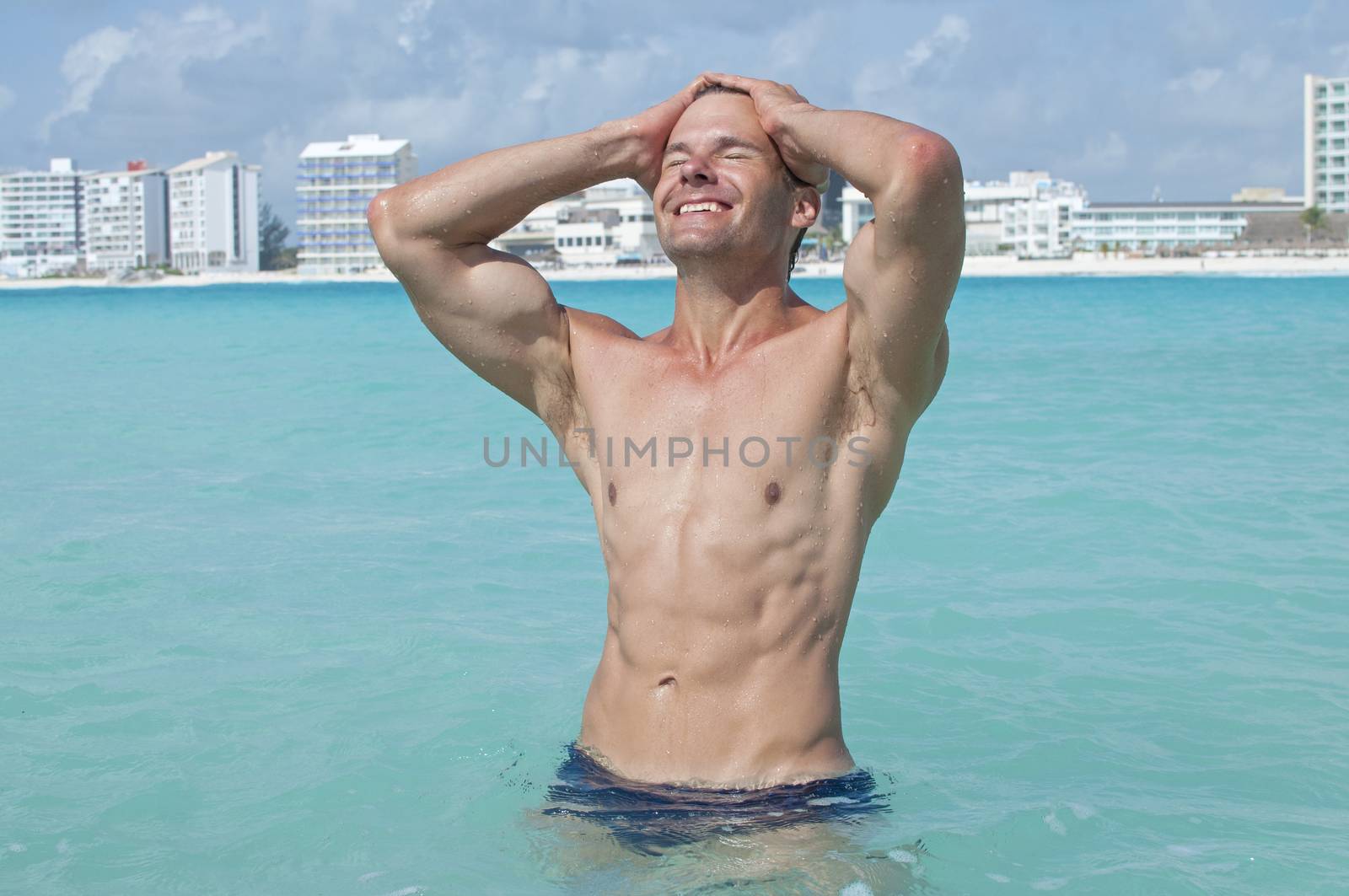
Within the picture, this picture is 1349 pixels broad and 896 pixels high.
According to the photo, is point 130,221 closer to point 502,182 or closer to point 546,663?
point 546,663

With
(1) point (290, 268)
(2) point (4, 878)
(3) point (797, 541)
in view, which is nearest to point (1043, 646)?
(3) point (797, 541)

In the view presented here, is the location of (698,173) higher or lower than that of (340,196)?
lower

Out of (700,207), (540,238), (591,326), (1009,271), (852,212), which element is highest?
(852,212)

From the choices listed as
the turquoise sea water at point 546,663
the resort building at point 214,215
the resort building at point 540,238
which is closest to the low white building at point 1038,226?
the resort building at point 540,238

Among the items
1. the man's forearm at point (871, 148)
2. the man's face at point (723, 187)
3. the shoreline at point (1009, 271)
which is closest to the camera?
the man's forearm at point (871, 148)

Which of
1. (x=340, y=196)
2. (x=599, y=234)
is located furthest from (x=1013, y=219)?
(x=340, y=196)

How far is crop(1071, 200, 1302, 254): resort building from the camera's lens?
10694cm

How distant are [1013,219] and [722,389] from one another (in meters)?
110

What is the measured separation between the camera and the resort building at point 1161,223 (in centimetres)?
10694

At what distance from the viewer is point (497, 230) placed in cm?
332

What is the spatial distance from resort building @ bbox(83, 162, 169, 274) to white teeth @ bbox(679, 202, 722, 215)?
133m

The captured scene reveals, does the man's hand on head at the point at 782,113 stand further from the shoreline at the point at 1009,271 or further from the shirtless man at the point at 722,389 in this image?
the shoreline at the point at 1009,271

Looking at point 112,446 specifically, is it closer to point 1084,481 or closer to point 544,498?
point 544,498

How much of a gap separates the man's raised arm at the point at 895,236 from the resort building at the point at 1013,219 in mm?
104291
